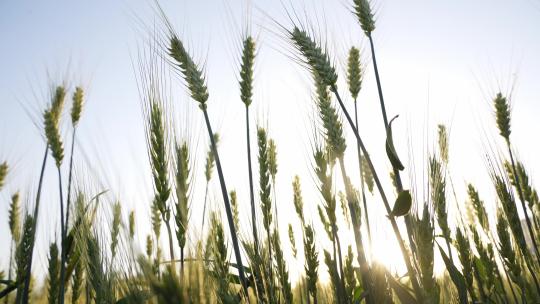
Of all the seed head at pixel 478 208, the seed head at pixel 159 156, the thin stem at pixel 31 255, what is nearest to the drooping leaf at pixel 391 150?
the seed head at pixel 159 156

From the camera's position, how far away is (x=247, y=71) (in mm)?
2770

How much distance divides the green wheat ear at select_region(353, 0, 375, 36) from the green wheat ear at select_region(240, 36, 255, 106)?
2.72ft

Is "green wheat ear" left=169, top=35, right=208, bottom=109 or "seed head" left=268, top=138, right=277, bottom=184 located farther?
"seed head" left=268, top=138, right=277, bottom=184

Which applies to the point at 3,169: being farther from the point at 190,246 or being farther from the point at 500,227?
the point at 500,227

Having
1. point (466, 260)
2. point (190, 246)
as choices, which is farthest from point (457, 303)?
point (190, 246)

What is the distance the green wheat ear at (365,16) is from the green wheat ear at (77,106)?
2.55 m

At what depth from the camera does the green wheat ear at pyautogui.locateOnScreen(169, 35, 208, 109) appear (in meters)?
2.10

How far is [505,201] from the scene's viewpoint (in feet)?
8.61

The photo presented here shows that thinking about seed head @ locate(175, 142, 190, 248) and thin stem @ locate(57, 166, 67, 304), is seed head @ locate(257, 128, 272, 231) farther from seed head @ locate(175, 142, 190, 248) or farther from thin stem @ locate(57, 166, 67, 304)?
thin stem @ locate(57, 166, 67, 304)

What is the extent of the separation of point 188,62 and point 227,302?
1.32 meters

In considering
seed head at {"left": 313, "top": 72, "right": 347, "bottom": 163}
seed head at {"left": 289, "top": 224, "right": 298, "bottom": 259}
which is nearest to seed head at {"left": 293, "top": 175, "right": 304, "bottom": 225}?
seed head at {"left": 289, "top": 224, "right": 298, "bottom": 259}

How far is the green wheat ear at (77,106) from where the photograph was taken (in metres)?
3.39

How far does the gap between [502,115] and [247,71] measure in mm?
2453

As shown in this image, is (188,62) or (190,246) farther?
(188,62)
